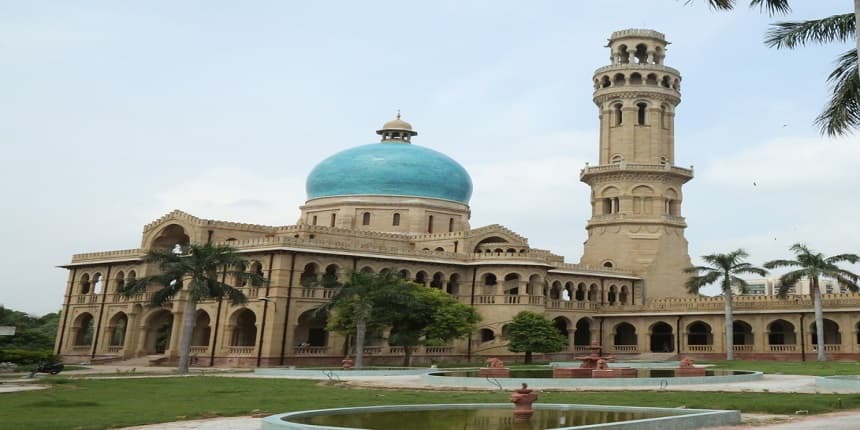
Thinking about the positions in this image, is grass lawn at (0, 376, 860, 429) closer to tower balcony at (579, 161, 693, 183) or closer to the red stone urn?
the red stone urn

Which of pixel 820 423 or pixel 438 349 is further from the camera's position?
pixel 438 349

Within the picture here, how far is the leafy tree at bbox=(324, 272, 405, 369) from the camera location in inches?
1593

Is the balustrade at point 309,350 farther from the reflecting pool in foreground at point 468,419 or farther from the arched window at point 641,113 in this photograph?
the arched window at point 641,113

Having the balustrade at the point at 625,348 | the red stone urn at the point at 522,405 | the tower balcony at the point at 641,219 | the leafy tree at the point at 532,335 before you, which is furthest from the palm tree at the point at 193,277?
the tower balcony at the point at 641,219

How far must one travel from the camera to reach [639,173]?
63.0 metres

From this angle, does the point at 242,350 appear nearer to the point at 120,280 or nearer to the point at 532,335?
the point at 120,280

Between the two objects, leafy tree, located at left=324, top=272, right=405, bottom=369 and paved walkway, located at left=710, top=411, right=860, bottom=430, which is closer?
paved walkway, located at left=710, top=411, right=860, bottom=430

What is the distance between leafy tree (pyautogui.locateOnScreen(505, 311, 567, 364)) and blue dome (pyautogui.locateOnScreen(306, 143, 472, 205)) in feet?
48.2

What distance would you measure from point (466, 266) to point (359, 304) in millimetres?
14793

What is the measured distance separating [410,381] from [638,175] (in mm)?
37847

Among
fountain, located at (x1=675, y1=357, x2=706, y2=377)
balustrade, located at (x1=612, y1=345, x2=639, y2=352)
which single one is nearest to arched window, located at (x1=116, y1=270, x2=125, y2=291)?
balustrade, located at (x1=612, y1=345, x2=639, y2=352)

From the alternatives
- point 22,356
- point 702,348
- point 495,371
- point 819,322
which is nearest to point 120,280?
point 22,356

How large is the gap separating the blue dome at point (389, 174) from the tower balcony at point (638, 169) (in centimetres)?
1012

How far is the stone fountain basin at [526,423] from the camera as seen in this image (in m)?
13.9
